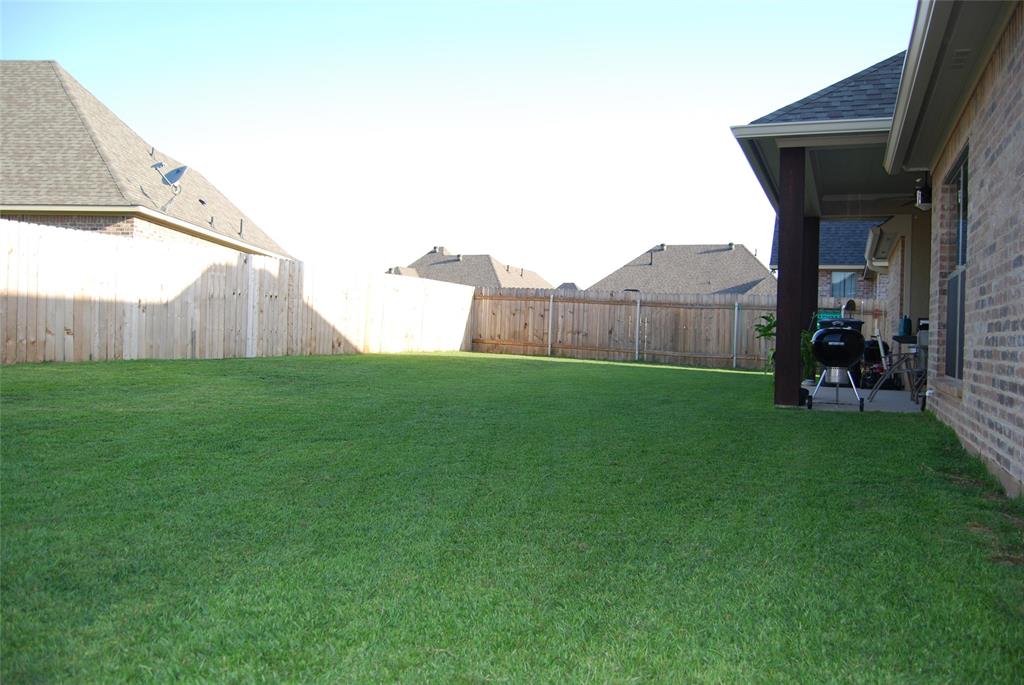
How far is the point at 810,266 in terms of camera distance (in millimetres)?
12141

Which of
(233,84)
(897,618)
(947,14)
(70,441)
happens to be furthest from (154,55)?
(897,618)

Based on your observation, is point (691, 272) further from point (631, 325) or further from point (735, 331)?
point (735, 331)

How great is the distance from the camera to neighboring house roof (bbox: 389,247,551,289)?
1366 inches

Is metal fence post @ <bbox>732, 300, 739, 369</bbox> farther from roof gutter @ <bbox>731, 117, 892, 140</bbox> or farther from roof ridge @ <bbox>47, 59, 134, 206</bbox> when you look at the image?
roof ridge @ <bbox>47, 59, 134, 206</bbox>

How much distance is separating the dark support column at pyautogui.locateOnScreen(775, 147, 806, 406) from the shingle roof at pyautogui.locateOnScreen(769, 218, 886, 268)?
13.5 meters

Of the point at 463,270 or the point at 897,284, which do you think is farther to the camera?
the point at 463,270

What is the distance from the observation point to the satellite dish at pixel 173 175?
1616 cm

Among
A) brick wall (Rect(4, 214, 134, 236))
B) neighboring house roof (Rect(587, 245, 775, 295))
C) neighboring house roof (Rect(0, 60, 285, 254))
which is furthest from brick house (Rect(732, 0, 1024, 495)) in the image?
neighboring house roof (Rect(587, 245, 775, 295))

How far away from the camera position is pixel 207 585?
94.5 inches

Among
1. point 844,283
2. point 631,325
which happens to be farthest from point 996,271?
point 844,283

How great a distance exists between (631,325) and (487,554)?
53.1 ft

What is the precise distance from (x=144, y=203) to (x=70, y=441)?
11.3 meters

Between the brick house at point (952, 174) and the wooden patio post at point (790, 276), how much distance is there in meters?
0.01

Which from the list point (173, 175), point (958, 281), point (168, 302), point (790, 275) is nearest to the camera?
point (958, 281)
